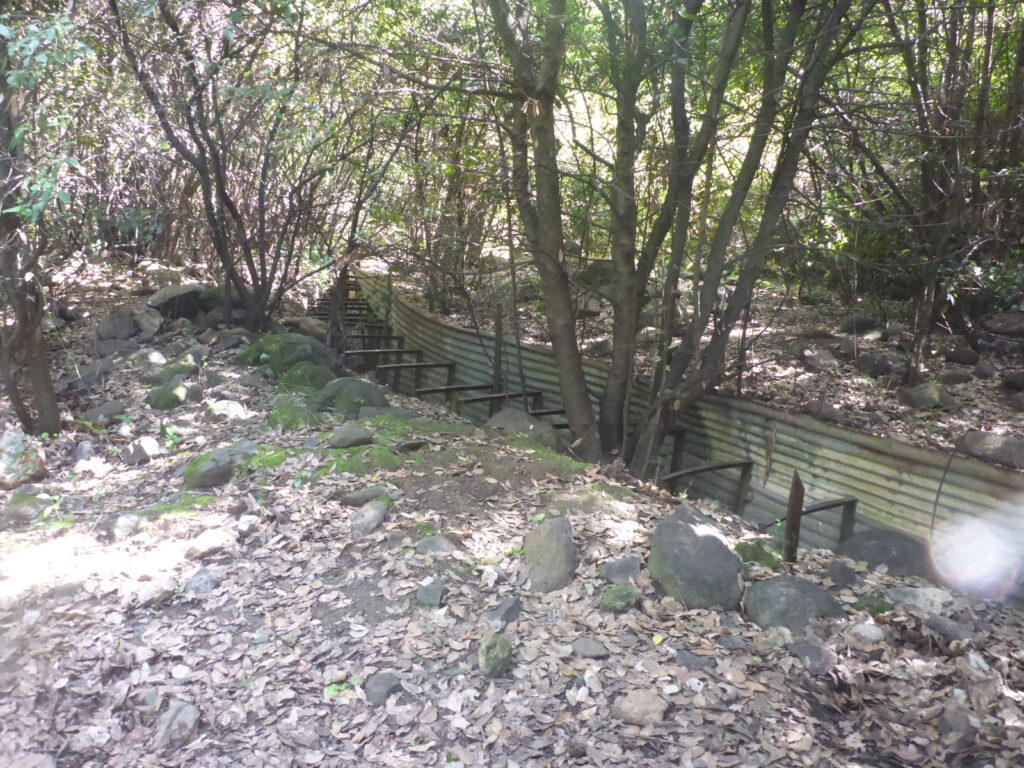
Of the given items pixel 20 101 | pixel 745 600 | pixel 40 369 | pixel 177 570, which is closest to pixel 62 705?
pixel 177 570

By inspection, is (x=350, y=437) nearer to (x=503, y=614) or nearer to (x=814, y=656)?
(x=503, y=614)

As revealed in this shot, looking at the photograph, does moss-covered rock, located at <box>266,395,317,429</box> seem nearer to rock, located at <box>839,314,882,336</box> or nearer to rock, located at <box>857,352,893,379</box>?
rock, located at <box>857,352,893,379</box>

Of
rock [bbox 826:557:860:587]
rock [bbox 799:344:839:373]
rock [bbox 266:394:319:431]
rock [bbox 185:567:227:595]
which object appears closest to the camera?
rock [bbox 185:567:227:595]

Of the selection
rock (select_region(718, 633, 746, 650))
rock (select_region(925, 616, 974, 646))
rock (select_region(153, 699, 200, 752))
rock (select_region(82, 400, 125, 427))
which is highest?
rock (select_region(82, 400, 125, 427))

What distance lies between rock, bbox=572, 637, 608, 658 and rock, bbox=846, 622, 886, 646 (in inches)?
43.4

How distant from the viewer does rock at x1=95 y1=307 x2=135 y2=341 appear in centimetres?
779

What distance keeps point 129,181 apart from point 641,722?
7359 mm

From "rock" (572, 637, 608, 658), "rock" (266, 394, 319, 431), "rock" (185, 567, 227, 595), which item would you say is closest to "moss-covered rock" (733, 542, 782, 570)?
"rock" (572, 637, 608, 658)

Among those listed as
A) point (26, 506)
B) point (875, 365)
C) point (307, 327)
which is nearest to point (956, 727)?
point (875, 365)

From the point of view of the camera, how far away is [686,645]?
313 cm

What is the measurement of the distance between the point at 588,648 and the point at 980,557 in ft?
8.80

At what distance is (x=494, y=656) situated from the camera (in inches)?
118

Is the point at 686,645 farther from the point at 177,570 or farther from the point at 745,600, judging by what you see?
the point at 177,570

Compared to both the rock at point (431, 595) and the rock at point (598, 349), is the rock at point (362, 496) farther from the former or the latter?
the rock at point (598, 349)
